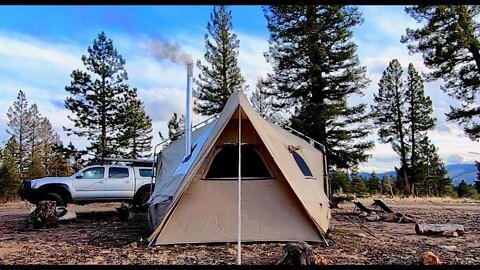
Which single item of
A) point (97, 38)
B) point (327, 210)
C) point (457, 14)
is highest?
point (97, 38)

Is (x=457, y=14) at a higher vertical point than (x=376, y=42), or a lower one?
higher

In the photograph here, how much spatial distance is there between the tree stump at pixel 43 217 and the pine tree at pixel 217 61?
16.8 metres

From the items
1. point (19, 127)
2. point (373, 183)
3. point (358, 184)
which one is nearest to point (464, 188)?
point (373, 183)

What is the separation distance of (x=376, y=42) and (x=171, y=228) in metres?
10.1

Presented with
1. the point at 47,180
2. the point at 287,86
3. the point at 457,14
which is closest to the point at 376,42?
the point at 457,14

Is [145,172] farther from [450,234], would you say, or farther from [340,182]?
[340,182]

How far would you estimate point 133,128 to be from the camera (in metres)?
30.8

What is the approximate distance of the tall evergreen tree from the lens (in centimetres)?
3073

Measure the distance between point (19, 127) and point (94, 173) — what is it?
28.2 m

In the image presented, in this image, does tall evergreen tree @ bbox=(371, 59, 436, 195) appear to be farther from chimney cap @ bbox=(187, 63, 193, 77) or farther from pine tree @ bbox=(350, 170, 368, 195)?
chimney cap @ bbox=(187, 63, 193, 77)

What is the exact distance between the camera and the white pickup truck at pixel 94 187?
1184 centimetres

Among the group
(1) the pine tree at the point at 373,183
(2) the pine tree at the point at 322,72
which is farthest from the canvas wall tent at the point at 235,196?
(1) the pine tree at the point at 373,183

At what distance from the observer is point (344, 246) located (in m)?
6.16

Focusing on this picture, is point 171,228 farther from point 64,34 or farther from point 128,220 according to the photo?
point 64,34
